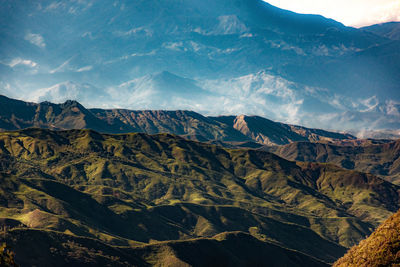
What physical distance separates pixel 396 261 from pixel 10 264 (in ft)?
457

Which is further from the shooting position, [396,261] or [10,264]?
[396,261]

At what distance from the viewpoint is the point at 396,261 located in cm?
19925

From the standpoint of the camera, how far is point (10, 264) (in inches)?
5586
